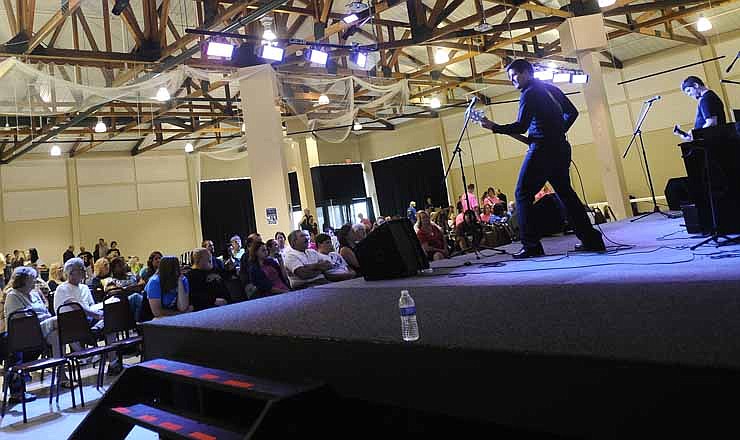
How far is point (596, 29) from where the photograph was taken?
7809 mm

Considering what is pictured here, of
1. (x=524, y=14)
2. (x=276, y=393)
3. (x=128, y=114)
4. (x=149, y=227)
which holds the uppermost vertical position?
(x=524, y=14)

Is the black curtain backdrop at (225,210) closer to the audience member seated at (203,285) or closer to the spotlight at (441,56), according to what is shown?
the spotlight at (441,56)

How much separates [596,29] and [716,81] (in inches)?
201

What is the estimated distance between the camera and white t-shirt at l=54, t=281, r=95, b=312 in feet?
15.0

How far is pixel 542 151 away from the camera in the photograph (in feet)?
10.4

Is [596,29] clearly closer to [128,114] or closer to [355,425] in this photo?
[355,425]

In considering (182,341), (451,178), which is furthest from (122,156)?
(182,341)

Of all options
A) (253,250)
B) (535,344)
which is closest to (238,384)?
(535,344)

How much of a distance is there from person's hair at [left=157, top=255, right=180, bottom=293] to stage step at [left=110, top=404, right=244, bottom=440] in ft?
5.90

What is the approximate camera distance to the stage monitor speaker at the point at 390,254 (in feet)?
11.2

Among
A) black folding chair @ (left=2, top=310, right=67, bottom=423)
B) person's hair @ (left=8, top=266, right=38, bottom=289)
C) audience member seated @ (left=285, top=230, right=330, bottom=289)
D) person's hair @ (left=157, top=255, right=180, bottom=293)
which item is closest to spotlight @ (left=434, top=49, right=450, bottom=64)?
audience member seated @ (left=285, top=230, right=330, bottom=289)

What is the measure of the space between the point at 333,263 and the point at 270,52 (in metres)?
3.11

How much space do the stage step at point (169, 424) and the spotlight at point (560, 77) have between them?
6.54 meters

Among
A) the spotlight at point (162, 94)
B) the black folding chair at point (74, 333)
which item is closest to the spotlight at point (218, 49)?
the spotlight at point (162, 94)
